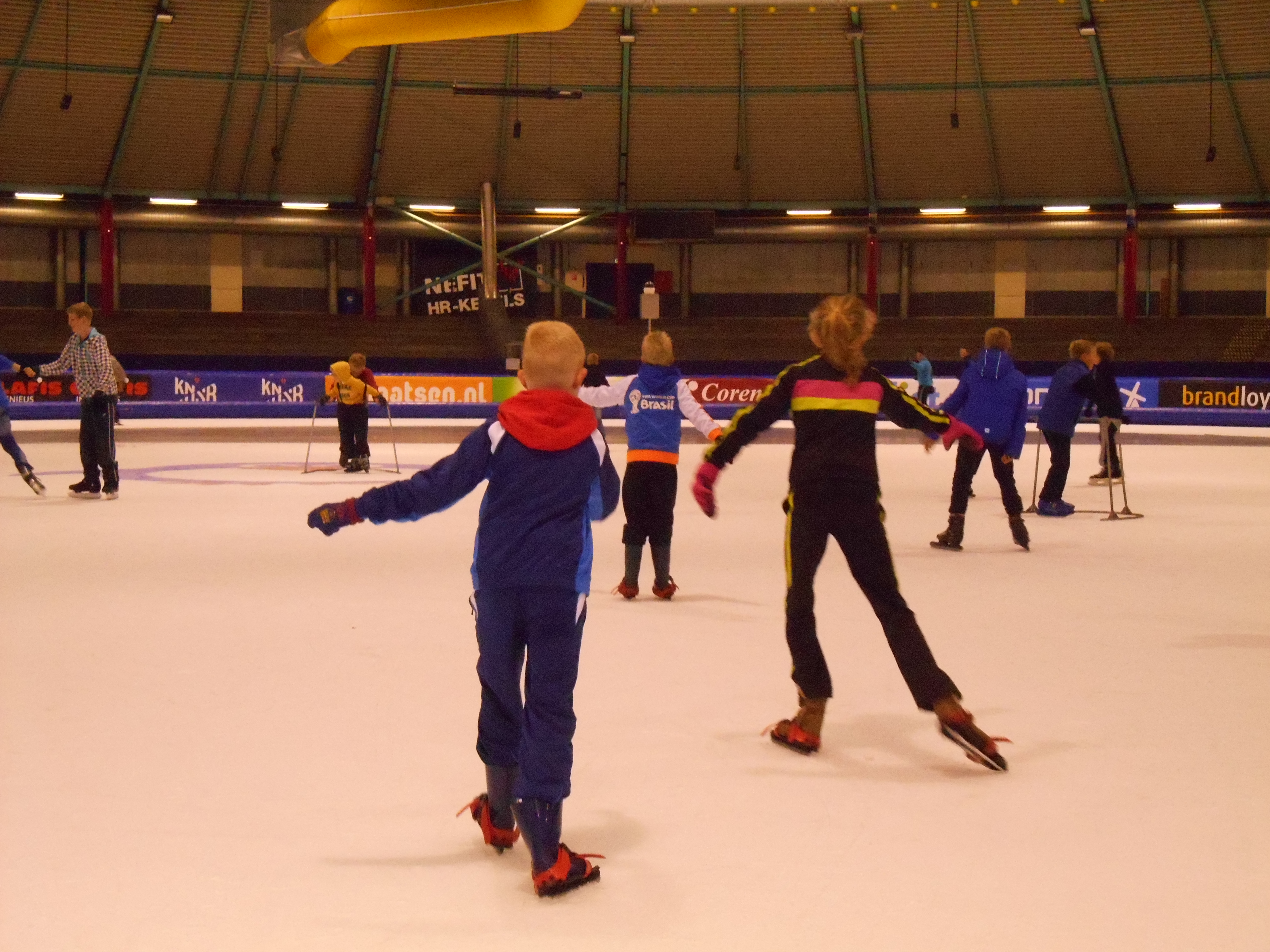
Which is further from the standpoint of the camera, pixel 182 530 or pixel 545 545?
pixel 182 530

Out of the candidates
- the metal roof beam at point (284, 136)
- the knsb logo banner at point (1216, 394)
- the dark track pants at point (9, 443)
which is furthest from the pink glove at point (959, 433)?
the metal roof beam at point (284, 136)

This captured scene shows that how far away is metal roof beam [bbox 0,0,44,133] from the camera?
3116 cm

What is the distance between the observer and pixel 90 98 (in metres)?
33.6

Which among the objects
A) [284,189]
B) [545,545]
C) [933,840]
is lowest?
[933,840]

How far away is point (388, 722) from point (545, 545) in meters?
2.00

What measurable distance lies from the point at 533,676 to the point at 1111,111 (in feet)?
113

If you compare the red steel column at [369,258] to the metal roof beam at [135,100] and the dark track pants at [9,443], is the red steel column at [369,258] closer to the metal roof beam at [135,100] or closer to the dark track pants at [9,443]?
the metal roof beam at [135,100]

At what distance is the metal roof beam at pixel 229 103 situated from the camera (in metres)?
32.9

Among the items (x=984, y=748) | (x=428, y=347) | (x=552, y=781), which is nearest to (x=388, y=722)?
(x=552, y=781)

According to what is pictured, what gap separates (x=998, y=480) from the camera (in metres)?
11.3

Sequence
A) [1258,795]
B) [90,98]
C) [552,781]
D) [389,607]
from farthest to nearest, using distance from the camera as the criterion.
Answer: [90,98] < [389,607] < [1258,795] < [552,781]

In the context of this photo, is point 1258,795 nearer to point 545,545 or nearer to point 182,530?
point 545,545

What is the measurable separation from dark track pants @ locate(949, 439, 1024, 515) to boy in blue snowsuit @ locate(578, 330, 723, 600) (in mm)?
3082

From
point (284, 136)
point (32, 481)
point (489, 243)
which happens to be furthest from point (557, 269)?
point (32, 481)
